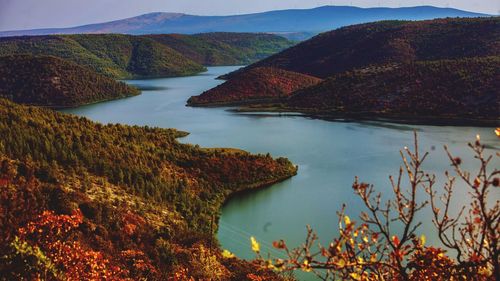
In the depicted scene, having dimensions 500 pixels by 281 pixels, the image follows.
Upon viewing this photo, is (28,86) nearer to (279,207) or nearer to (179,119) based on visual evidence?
(179,119)

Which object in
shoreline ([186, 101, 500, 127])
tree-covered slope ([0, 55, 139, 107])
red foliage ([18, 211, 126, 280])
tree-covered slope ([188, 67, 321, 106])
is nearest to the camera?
red foliage ([18, 211, 126, 280])

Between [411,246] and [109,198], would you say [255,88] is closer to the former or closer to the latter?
[109,198]

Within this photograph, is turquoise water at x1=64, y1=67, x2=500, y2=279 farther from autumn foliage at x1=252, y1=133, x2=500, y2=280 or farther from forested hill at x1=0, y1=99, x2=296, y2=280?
forested hill at x1=0, y1=99, x2=296, y2=280

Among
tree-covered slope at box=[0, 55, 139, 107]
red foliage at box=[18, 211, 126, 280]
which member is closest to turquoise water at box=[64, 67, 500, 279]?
red foliage at box=[18, 211, 126, 280]

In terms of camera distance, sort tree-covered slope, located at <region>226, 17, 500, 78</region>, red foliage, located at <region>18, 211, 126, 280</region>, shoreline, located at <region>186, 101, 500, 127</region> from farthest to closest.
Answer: tree-covered slope, located at <region>226, 17, 500, 78</region>, shoreline, located at <region>186, 101, 500, 127</region>, red foliage, located at <region>18, 211, 126, 280</region>

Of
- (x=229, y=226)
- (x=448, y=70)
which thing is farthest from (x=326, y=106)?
(x=229, y=226)

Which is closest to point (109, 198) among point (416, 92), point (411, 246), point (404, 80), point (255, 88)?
point (411, 246)

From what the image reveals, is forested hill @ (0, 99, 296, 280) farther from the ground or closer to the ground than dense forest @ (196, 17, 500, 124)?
closer to the ground
